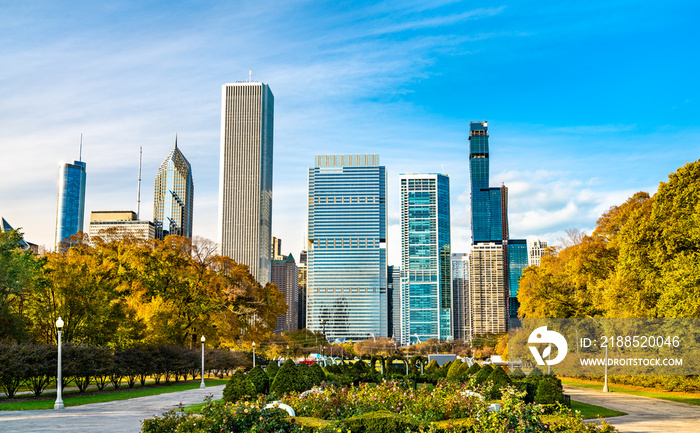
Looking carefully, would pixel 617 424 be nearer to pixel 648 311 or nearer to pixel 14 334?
pixel 648 311

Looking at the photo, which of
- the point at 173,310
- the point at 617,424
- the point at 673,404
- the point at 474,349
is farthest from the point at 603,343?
the point at 474,349

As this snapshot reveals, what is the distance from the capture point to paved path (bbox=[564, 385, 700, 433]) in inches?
736

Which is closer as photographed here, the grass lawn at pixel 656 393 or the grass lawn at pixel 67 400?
the grass lawn at pixel 67 400

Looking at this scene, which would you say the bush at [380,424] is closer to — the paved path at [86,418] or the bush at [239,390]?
the paved path at [86,418]

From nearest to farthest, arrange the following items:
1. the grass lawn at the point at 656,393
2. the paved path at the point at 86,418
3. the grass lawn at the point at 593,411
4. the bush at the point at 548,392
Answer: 1. the paved path at the point at 86,418
2. the grass lawn at the point at 593,411
3. the bush at the point at 548,392
4. the grass lawn at the point at 656,393

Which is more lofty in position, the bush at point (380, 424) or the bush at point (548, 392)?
the bush at point (380, 424)

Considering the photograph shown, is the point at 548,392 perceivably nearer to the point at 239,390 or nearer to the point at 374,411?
the point at 239,390

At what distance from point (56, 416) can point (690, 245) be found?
29153 mm

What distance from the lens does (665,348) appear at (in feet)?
103

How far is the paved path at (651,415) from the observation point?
18.7m

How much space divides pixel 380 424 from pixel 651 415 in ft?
54.8

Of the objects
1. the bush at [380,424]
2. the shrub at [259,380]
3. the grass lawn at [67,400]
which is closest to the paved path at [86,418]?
the grass lawn at [67,400]

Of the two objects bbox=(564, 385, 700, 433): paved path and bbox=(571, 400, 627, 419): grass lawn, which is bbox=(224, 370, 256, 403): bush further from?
bbox=(564, 385, 700, 433): paved path

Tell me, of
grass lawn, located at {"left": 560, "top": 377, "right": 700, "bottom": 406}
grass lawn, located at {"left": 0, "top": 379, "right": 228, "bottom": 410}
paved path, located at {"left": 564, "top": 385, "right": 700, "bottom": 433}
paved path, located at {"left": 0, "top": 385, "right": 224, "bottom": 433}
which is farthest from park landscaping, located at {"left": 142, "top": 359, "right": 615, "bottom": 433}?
grass lawn, located at {"left": 560, "top": 377, "right": 700, "bottom": 406}
